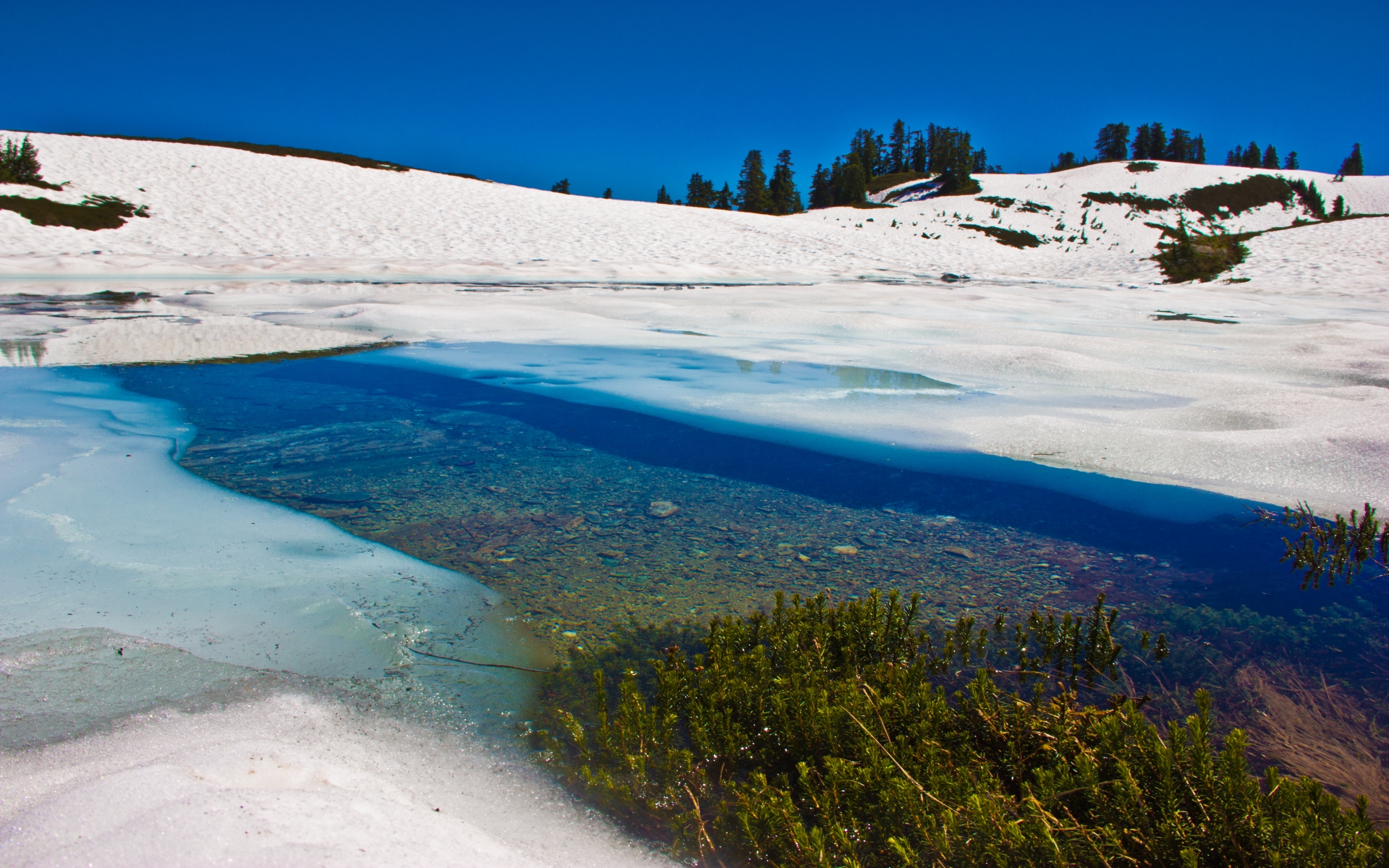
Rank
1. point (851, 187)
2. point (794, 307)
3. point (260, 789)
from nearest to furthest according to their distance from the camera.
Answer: point (260, 789), point (794, 307), point (851, 187)

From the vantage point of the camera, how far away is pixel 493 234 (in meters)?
24.4

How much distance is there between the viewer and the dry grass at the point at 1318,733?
196 centimetres

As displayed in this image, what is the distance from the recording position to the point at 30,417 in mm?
5078

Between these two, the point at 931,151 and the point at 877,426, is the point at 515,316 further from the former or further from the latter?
the point at 931,151

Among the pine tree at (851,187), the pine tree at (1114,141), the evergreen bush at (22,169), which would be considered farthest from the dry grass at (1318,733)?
the pine tree at (1114,141)

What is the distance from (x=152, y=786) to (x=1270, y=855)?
2388 millimetres

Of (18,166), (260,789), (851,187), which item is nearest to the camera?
(260,789)

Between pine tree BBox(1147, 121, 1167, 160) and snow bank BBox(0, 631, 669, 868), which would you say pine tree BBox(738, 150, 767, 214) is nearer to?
pine tree BBox(1147, 121, 1167, 160)

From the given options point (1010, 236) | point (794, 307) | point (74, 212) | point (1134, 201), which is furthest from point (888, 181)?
point (794, 307)

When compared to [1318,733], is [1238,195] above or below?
above

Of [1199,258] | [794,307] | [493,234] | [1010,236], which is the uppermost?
[1010,236]

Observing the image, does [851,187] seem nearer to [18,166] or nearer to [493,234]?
[493,234]

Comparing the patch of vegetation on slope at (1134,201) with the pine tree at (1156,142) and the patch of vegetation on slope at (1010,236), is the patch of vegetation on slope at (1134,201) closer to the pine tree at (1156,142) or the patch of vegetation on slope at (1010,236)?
the patch of vegetation on slope at (1010,236)

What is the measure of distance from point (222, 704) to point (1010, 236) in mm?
35075
